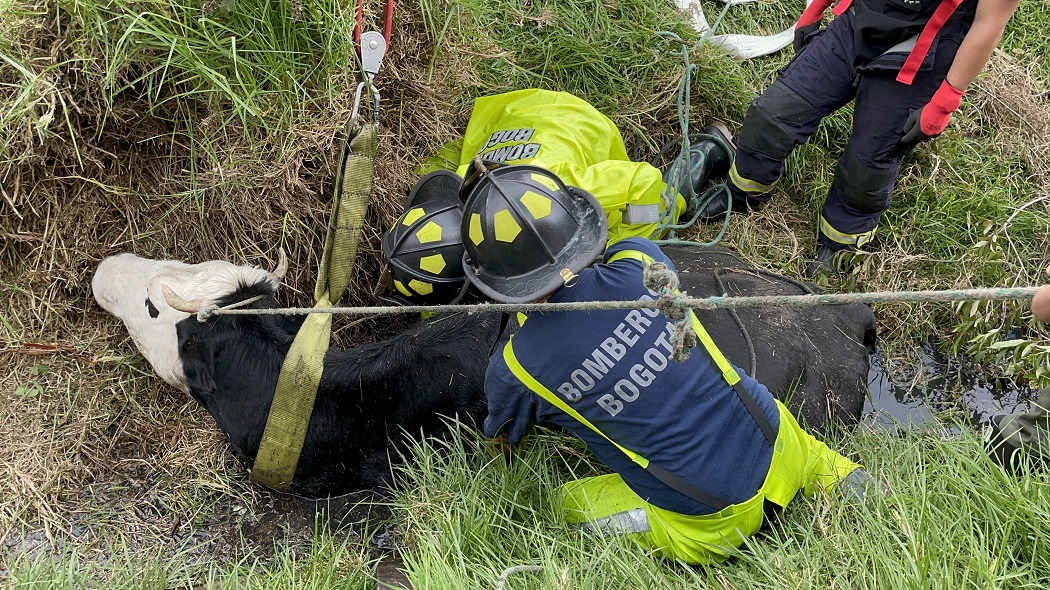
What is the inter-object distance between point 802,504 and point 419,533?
1250 millimetres

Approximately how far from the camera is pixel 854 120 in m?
3.07

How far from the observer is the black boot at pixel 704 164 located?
135 inches

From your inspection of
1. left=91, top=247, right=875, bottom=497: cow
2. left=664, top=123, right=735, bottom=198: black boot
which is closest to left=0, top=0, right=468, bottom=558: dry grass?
left=91, top=247, right=875, bottom=497: cow

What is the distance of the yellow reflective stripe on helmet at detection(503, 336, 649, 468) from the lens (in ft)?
6.81

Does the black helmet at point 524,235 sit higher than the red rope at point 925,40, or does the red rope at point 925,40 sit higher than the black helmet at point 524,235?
the red rope at point 925,40

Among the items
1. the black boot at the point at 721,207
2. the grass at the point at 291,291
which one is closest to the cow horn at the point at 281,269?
the grass at the point at 291,291

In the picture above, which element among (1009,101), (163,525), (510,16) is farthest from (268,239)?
(1009,101)

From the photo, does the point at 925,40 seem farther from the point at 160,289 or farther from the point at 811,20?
the point at 160,289

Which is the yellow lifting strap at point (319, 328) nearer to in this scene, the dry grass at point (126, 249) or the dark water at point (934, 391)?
the dry grass at point (126, 249)

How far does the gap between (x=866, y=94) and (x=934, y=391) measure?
52.6 inches

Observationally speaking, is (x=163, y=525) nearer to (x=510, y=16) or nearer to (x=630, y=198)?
(x=630, y=198)

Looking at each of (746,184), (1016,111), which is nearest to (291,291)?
(746,184)

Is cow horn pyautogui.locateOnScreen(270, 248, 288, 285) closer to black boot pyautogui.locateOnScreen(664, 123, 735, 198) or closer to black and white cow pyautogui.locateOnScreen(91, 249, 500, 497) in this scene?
black and white cow pyautogui.locateOnScreen(91, 249, 500, 497)

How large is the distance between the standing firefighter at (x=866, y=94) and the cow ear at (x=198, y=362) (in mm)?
2440
